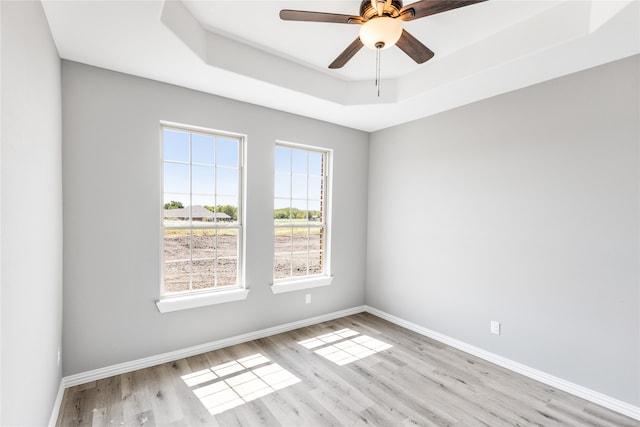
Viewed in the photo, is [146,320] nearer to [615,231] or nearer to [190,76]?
[190,76]

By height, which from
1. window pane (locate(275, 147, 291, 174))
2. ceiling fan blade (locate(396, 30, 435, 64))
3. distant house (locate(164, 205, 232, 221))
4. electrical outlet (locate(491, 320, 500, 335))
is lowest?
electrical outlet (locate(491, 320, 500, 335))

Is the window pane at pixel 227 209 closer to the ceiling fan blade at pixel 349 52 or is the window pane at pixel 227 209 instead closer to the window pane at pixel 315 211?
the window pane at pixel 315 211

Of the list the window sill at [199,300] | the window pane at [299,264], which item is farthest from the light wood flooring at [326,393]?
the window pane at [299,264]

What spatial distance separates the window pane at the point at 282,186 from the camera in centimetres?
360

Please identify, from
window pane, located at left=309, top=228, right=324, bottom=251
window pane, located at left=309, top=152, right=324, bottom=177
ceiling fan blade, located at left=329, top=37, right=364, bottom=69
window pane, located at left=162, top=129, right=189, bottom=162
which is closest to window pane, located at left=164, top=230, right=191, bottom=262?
window pane, located at left=162, top=129, right=189, bottom=162

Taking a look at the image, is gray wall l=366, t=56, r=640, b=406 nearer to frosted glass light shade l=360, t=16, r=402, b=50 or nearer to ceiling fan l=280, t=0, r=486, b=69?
ceiling fan l=280, t=0, r=486, b=69

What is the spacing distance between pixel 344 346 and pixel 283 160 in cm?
224

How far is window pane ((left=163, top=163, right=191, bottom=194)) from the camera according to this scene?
2893 mm

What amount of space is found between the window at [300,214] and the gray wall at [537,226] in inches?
41.9

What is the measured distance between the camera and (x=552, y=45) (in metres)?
2.06

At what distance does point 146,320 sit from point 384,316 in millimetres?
2812

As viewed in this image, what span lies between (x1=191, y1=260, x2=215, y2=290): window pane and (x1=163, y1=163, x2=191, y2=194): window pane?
74cm

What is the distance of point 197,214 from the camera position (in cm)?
305

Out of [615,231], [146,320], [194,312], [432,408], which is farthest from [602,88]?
[146,320]
